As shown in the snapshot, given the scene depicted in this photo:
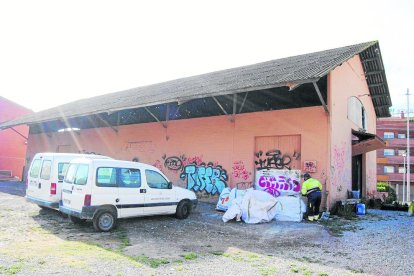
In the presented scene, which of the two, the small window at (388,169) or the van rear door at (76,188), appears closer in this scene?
the van rear door at (76,188)

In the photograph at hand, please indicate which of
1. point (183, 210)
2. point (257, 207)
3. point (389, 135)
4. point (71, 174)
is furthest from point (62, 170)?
point (389, 135)

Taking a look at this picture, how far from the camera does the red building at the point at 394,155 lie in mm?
52844

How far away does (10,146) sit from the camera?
98.5 feet

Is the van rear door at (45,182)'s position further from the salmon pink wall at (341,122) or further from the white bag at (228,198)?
the salmon pink wall at (341,122)

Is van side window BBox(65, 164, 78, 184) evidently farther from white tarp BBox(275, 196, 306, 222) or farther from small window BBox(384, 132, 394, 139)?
small window BBox(384, 132, 394, 139)

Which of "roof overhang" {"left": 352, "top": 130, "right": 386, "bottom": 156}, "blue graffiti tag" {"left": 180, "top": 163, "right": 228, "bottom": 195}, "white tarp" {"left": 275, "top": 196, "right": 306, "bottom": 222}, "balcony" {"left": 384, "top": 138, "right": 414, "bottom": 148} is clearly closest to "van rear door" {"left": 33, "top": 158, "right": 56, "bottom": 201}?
"white tarp" {"left": 275, "top": 196, "right": 306, "bottom": 222}

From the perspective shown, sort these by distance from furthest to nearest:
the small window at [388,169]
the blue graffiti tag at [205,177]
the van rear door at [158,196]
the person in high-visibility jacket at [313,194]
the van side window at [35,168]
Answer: the small window at [388,169] → the blue graffiti tag at [205,177] → the person in high-visibility jacket at [313,194] → the van side window at [35,168] → the van rear door at [158,196]

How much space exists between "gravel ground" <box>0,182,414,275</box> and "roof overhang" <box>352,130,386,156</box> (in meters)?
4.44

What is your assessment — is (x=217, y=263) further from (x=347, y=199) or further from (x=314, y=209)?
(x=347, y=199)

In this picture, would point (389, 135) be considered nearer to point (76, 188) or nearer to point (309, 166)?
point (309, 166)

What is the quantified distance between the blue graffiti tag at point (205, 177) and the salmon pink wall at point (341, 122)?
14.0 feet

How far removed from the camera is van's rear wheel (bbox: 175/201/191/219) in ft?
32.6

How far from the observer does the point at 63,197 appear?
8.63 meters

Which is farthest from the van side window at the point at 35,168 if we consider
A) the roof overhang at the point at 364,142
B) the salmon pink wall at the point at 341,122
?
the roof overhang at the point at 364,142
